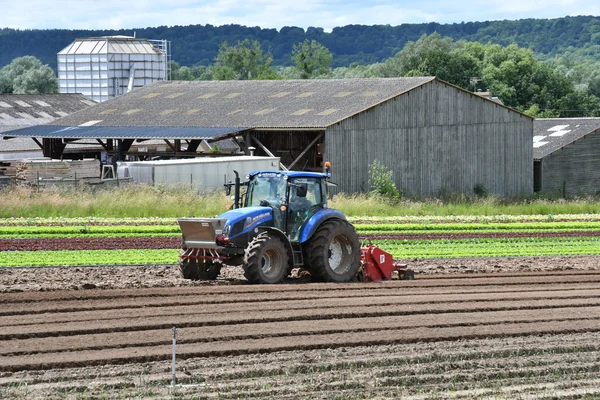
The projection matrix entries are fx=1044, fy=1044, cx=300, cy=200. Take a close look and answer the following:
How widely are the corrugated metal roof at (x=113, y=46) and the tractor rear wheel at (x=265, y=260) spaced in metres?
79.9

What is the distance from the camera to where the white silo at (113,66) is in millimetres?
96562

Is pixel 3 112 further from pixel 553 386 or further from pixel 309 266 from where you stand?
pixel 553 386

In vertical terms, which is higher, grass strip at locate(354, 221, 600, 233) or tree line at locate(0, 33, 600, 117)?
tree line at locate(0, 33, 600, 117)

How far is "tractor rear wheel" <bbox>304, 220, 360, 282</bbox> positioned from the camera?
64.6 feet

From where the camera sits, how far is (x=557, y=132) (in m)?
61.5

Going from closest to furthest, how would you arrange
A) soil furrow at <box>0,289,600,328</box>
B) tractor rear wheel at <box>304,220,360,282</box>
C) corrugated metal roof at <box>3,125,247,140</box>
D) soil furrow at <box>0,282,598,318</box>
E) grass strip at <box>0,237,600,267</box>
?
1. soil furrow at <box>0,289,600,328</box>
2. soil furrow at <box>0,282,598,318</box>
3. tractor rear wheel at <box>304,220,360,282</box>
4. grass strip at <box>0,237,600,267</box>
5. corrugated metal roof at <box>3,125,247,140</box>

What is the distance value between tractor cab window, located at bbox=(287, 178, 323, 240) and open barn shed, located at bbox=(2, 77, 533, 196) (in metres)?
24.2

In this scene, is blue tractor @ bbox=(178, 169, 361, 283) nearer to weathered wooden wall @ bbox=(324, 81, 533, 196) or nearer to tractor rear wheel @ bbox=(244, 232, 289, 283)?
tractor rear wheel @ bbox=(244, 232, 289, 283)

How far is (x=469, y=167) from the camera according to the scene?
50125mm

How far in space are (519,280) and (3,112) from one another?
55176 millimetres

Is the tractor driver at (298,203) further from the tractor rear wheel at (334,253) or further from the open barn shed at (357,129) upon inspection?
the open barn shed at (357,129)

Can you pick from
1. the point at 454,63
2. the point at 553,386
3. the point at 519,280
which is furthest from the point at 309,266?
the point at 454,63

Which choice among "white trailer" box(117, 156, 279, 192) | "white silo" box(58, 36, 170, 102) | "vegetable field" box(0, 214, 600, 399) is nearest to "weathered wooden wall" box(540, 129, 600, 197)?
"white trailer" box(117, 156, 279, 192)

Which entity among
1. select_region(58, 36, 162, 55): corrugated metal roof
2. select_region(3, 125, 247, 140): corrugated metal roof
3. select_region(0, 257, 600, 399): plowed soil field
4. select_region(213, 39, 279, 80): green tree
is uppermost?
select_region(213, 39, 279, 80): green tree
